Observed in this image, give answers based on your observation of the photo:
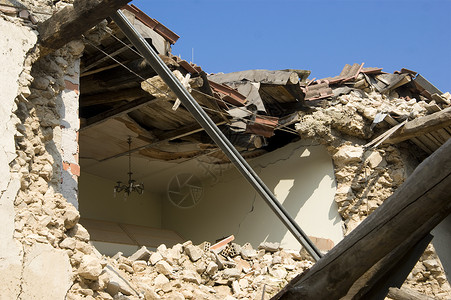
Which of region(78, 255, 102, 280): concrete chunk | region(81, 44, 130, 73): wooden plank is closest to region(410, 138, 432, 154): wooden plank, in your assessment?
region(81, 44, 130, 73): wooden plank

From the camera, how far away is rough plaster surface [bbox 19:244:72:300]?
3496 millimetres

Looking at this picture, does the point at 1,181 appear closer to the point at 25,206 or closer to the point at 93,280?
the point at 25,206

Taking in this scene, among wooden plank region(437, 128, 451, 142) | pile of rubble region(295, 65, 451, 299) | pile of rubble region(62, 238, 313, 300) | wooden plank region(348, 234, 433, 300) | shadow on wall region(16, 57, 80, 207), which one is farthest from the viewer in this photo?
pile of rubble region(295, 65, 451, 299)

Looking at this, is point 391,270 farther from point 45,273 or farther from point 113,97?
point 113,97

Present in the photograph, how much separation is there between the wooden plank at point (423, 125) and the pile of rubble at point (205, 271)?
88.8 inches

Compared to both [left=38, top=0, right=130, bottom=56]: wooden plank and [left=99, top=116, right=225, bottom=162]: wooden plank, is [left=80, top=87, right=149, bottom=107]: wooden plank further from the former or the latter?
[left=38, top=0, right=130, bottom=56]: wooden plank

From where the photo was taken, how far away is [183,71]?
653 cm

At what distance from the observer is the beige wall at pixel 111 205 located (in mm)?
9445

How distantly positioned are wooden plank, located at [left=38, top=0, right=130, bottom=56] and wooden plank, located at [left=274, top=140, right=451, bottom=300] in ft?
8.28

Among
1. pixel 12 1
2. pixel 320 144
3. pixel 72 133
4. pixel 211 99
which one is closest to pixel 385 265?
pixel 72 133

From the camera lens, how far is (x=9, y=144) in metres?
3.72

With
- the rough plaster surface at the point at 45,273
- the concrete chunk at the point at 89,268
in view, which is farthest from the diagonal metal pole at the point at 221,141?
the rough plaster surface at the point at 45,273

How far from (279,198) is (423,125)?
2.55m

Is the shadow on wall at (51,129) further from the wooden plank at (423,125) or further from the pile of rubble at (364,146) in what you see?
the wooden plank at (423,125)
